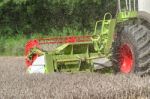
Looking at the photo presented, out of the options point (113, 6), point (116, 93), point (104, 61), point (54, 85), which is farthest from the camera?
point (113, 6)

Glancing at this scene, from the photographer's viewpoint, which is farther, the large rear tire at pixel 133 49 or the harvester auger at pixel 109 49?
the harvester auger at pixel 109 49

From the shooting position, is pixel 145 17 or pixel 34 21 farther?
pixel 34 21

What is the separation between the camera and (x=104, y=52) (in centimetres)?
1103

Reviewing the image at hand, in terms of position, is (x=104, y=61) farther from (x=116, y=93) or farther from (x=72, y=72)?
(x=116, y=93)

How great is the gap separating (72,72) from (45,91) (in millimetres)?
3519

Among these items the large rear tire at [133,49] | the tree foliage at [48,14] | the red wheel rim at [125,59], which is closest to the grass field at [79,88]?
the large rear tire at [133,49]

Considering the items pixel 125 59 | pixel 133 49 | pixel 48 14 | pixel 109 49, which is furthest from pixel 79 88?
pixel 48 14

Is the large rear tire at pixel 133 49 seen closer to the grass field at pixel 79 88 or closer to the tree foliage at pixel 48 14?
the grass field at pixel 79 88

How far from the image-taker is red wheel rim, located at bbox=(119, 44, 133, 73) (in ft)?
32.8

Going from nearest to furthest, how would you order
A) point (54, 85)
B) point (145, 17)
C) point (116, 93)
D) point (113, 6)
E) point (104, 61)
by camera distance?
point (116, 93) < point (54, 85) < point (145, 17) < point (104, 61) < point (113, 6)

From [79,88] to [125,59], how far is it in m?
2.56

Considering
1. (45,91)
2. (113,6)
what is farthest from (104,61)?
(113,6)

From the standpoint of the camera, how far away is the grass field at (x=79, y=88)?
23.9 ft

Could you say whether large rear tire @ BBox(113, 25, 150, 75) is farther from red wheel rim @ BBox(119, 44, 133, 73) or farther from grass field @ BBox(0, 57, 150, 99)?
grass field @ BBox(0, 57, 150, 99)
